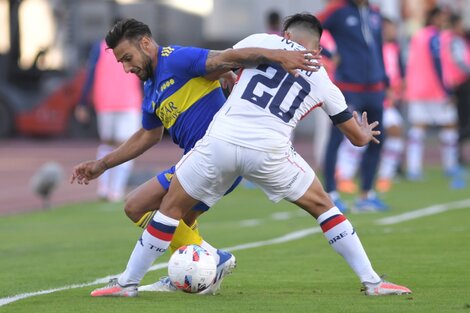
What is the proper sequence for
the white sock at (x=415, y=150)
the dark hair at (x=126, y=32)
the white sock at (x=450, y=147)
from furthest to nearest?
1. the white sock at (x=450, y=147)
2. the white sock at (x=415, y=150)
3. the dark hair at (x=126, y=32)

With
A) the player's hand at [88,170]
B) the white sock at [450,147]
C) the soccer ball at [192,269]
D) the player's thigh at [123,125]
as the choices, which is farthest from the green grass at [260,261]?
the white sock at [450,147]

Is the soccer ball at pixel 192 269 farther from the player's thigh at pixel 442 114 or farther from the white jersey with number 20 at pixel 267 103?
the player's thigh at pixel 442 114

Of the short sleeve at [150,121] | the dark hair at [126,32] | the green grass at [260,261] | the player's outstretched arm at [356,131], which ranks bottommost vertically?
the green grass at [260,261]

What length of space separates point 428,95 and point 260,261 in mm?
11309

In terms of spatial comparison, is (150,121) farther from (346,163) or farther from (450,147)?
(450,147)

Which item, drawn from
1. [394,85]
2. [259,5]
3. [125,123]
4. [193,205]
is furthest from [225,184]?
[259,5]

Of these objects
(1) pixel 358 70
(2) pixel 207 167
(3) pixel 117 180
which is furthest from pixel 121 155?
(3) pixel 117 180

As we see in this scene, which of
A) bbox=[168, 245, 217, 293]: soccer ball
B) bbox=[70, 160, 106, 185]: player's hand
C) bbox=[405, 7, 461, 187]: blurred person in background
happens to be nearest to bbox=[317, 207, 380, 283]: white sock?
bbox=[168, 245, 217, 293]: soccer ball

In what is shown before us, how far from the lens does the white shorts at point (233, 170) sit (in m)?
8.15

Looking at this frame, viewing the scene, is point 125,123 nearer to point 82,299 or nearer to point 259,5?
point 82,299

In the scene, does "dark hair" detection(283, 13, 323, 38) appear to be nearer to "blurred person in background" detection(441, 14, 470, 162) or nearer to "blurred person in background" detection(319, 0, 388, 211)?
"blurred person in background" detection(319, 0, 388, 211)

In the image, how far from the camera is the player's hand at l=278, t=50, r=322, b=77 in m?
8.02

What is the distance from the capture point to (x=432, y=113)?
2162 centimetres

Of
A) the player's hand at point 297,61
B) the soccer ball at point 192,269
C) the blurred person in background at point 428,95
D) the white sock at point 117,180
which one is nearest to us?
the player's hand at point 297,61
